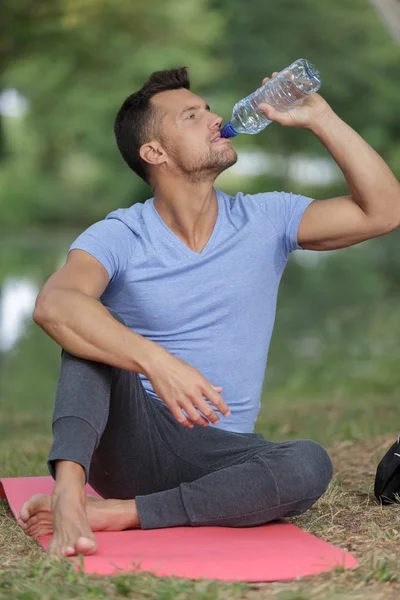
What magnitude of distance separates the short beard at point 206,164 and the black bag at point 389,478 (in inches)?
39.5

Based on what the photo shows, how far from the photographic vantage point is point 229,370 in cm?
294

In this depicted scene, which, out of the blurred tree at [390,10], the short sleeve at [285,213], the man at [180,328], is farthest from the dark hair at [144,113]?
the blurred tree at [390,10]

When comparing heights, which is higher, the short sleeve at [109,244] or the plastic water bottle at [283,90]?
the plastic water bottle at [283,90]

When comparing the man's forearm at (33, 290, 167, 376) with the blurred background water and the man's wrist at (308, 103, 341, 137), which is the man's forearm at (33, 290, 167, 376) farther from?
the blurred background water

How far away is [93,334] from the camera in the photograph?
253 centimetres

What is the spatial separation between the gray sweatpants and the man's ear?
74 cm

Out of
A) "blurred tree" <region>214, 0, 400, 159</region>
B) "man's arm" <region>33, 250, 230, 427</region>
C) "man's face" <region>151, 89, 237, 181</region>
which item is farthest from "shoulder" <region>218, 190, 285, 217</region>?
"blurred tree" <region>214, 0, 400, 159</region>

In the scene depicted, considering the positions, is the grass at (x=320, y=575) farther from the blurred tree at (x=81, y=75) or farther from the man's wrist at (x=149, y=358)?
the blurred tree at (x=81, y=75)

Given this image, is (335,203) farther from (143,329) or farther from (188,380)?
(188,380)

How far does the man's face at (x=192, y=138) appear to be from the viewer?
3068mm

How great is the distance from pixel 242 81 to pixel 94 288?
16734 mm

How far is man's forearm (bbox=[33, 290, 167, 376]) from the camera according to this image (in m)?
2.50

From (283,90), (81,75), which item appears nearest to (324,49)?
(81,75)

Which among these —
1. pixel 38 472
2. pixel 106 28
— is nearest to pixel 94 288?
pixel 38 472
